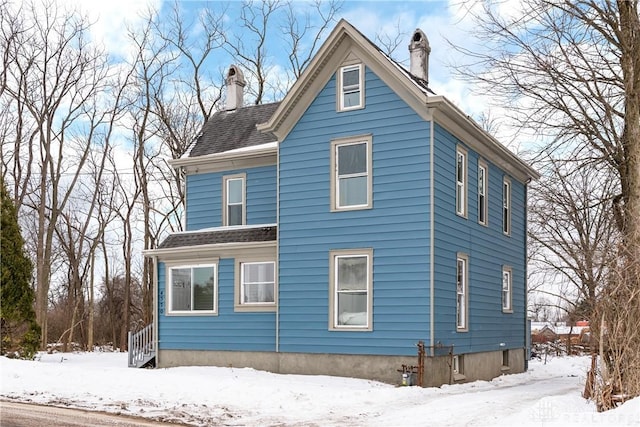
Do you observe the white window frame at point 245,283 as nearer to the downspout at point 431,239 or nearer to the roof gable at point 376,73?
the roof gable at point 376,73

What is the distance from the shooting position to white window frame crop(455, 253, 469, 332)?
18.7 m

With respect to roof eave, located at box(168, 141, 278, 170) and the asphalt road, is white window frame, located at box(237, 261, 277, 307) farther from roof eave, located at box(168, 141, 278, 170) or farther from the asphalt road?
the asphalt road

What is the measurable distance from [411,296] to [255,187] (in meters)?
6.74

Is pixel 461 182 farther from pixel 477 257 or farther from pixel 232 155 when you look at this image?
pixel 232 155

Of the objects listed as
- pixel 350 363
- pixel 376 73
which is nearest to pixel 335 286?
pixel 350 363

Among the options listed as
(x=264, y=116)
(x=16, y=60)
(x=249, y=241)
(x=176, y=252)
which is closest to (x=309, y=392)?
(x=249, y=241)

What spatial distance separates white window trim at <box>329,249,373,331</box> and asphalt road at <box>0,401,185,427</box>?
682 cm

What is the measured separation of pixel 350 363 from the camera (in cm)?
1748

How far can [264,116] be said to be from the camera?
2352 cm

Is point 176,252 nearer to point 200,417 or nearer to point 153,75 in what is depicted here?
point 200,417

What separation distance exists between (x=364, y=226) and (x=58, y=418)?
28.0 feet

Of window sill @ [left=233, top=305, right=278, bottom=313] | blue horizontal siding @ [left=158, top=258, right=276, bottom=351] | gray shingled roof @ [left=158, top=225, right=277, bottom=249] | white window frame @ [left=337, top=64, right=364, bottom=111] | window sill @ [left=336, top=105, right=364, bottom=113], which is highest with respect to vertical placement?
white window frame @ [left=337, top=64, right=364, bottom=111]

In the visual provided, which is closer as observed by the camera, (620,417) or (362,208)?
(620,417)

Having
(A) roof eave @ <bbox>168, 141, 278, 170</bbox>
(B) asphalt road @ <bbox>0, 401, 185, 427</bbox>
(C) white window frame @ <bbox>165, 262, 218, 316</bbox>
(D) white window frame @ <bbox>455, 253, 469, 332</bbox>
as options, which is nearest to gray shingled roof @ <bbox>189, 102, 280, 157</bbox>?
(A) roof eave @ <bbox>168, 141, 278, 170</bbox>
